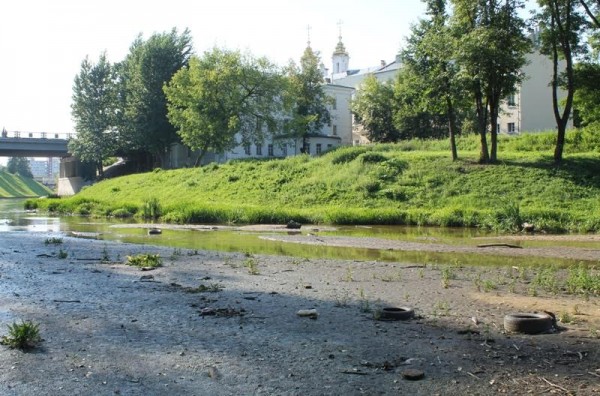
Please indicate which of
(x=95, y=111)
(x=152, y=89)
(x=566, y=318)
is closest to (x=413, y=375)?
(x=566, y=318)

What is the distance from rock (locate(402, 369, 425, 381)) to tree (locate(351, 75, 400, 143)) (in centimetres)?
6609

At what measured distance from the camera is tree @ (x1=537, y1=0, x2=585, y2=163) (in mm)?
34906

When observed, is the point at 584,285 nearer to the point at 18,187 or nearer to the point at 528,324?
the point at 528,324

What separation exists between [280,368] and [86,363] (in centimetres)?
191

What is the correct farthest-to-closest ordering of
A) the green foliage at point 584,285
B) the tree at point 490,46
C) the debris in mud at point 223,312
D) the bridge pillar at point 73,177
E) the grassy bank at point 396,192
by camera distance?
the bridge pillar at point 73,177 < the tree at point 490,46 < the grassy bank at point 396,192 < the green foliage at point 584,285 < the debris in mud at point 223,312

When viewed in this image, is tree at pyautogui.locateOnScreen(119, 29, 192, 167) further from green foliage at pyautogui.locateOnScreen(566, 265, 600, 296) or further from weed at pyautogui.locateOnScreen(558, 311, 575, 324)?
weed at pyautogui.locateOnScreen(558, 311, 575, 324)

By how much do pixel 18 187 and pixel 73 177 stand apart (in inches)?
1730

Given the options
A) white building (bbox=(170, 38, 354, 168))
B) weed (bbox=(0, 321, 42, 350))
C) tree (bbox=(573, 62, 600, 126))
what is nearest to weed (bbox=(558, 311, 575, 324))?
weed (bbox=(0, 321, 42, 350))

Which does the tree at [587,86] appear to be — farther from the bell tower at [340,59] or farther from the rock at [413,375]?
the bell tower at [340,59]

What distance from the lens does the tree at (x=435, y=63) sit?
116 feet

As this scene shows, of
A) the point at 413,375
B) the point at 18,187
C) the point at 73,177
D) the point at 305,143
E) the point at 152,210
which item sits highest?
the point at 305,143

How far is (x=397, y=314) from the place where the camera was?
302 inches

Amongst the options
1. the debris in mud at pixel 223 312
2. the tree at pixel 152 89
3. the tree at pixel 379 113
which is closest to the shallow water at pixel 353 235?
the debris in mud at pixel 223 312

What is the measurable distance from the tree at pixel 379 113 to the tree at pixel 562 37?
111 feet
